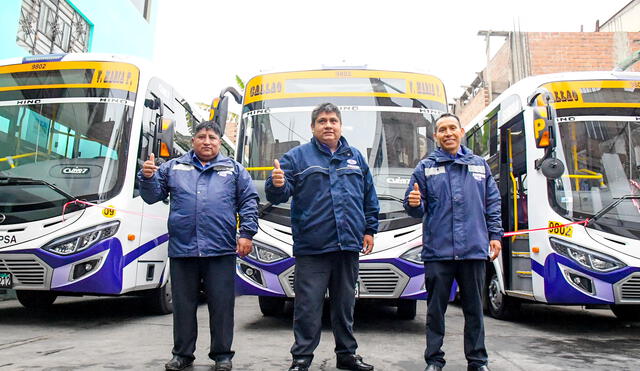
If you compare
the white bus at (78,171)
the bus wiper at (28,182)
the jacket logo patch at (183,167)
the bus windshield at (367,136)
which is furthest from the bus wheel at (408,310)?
the bus wiper at (28,182)

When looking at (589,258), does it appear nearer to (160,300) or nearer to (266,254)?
(266,254)

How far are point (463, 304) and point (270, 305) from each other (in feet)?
10.4

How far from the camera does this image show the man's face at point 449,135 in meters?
3.90

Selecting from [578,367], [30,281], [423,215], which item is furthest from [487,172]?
[30,281]

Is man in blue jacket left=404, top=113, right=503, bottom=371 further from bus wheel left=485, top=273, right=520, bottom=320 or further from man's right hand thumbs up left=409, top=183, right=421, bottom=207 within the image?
bus wheel left=485, top=273, right=520, bottom=320

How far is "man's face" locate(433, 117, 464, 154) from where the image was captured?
3.90m

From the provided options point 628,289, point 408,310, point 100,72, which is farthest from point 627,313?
point 100,72

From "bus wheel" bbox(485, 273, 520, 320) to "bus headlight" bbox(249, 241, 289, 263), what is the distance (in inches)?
127

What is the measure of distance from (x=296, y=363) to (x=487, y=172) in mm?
1875

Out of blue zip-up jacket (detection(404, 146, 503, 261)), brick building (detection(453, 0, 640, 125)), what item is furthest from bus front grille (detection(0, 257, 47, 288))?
brick building (detection(453, 0, 640, 125))

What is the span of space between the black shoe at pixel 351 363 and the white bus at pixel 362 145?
1.53m

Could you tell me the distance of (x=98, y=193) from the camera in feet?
18.2

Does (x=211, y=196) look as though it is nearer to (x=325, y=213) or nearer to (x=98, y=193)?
(x=325, y=213)

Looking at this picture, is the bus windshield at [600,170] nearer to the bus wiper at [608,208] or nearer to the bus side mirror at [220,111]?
the bus wiper at [608,208]
